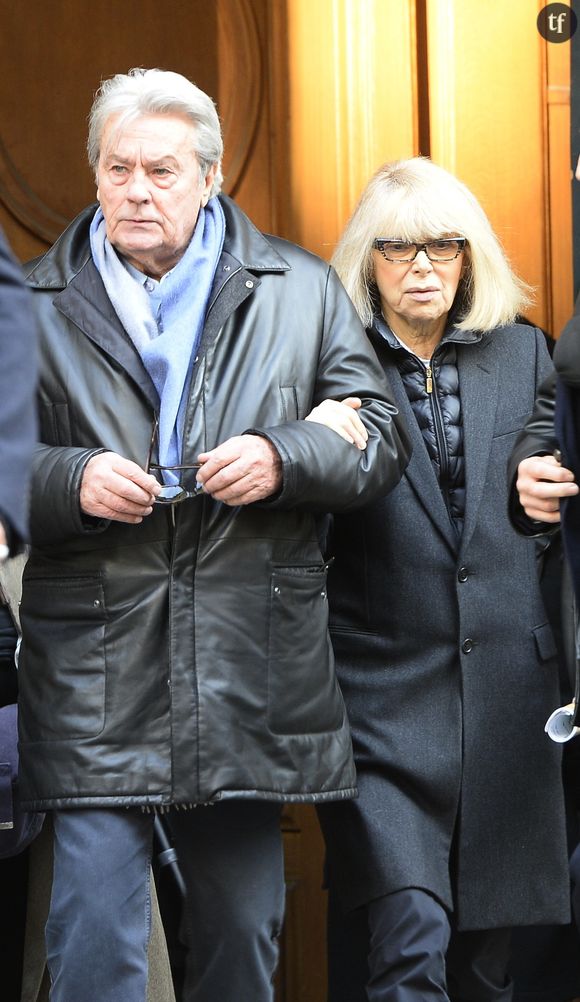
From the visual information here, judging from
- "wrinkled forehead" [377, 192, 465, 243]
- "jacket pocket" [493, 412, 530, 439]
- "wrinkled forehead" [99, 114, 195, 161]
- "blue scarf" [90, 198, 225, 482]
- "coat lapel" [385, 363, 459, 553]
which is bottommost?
"coat lapel" [385, 363, 459, 553]

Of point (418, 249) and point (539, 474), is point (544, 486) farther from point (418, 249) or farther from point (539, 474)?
point (418, 249)

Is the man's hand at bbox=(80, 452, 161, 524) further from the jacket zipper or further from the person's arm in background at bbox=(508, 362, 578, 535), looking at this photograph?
the jacket zipper

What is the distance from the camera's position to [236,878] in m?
3.56

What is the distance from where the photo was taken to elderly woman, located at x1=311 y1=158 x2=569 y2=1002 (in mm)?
3871

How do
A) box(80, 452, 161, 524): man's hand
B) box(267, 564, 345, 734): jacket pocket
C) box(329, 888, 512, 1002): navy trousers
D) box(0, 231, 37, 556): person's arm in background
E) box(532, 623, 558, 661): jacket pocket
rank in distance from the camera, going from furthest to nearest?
box(532, 623, 558, 661): jacket pocket, box(329, 888, 512, 1002): navy trousers, box(267, 564, 345, 734): jacket pocket, box(80, 452, 161, 524): man's hand, box(0, 231, 37, 556): person's arm in background

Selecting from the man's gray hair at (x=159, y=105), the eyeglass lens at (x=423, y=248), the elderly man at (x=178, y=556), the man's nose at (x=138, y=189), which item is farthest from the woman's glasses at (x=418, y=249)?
the man's nose at (x=138, y=189)

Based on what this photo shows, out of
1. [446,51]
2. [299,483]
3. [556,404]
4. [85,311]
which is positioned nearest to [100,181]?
[85,311]

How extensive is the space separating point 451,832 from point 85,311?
4.49ft

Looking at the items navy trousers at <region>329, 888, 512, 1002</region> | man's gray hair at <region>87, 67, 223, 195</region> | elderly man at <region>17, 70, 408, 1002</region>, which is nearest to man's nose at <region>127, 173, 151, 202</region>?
elderly man at <region>17, 70, 408, 1002</region>

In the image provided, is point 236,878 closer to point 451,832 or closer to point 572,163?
point 451,832

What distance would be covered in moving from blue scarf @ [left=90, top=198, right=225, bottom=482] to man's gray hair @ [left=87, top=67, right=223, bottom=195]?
19 centimetres

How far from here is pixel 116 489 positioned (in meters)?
3.30

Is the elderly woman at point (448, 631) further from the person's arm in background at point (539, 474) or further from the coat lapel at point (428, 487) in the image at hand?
the person's arm in background at point (539, 474)

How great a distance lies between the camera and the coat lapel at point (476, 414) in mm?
3928
